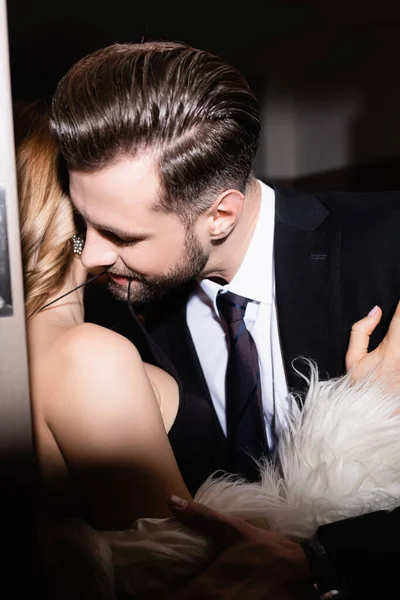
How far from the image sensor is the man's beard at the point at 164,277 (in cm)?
108

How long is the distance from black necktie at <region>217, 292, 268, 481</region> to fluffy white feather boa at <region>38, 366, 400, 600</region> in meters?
0.24

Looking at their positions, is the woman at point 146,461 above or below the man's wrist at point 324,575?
above

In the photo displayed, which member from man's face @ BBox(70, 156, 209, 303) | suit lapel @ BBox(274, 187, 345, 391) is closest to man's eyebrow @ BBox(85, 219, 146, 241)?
man's face @ BBox(70, 156, 209, 303)

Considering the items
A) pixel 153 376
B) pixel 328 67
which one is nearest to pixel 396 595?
pixel 153 376

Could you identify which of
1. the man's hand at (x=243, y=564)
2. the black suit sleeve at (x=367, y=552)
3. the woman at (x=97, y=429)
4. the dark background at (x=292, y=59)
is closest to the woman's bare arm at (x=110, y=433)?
the woman at (x=97, y=429)

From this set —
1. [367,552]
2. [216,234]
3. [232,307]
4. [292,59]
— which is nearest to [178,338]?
[232,307]

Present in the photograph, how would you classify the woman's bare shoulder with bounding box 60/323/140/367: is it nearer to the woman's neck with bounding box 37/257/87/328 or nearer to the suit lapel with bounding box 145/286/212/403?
the woman's neck with bounding box 37/257/87/328

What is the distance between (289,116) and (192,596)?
1815 millimetres

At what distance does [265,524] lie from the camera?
2.50 ft

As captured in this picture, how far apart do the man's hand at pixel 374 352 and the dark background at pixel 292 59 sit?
66cm

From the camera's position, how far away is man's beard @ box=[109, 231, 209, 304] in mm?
1080

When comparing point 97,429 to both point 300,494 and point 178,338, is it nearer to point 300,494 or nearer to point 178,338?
point 300,494

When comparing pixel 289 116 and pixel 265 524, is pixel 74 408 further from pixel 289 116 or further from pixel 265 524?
pixel 289 116

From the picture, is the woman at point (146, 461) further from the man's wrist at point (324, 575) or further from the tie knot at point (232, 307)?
the tie knot at point (232, 307)
